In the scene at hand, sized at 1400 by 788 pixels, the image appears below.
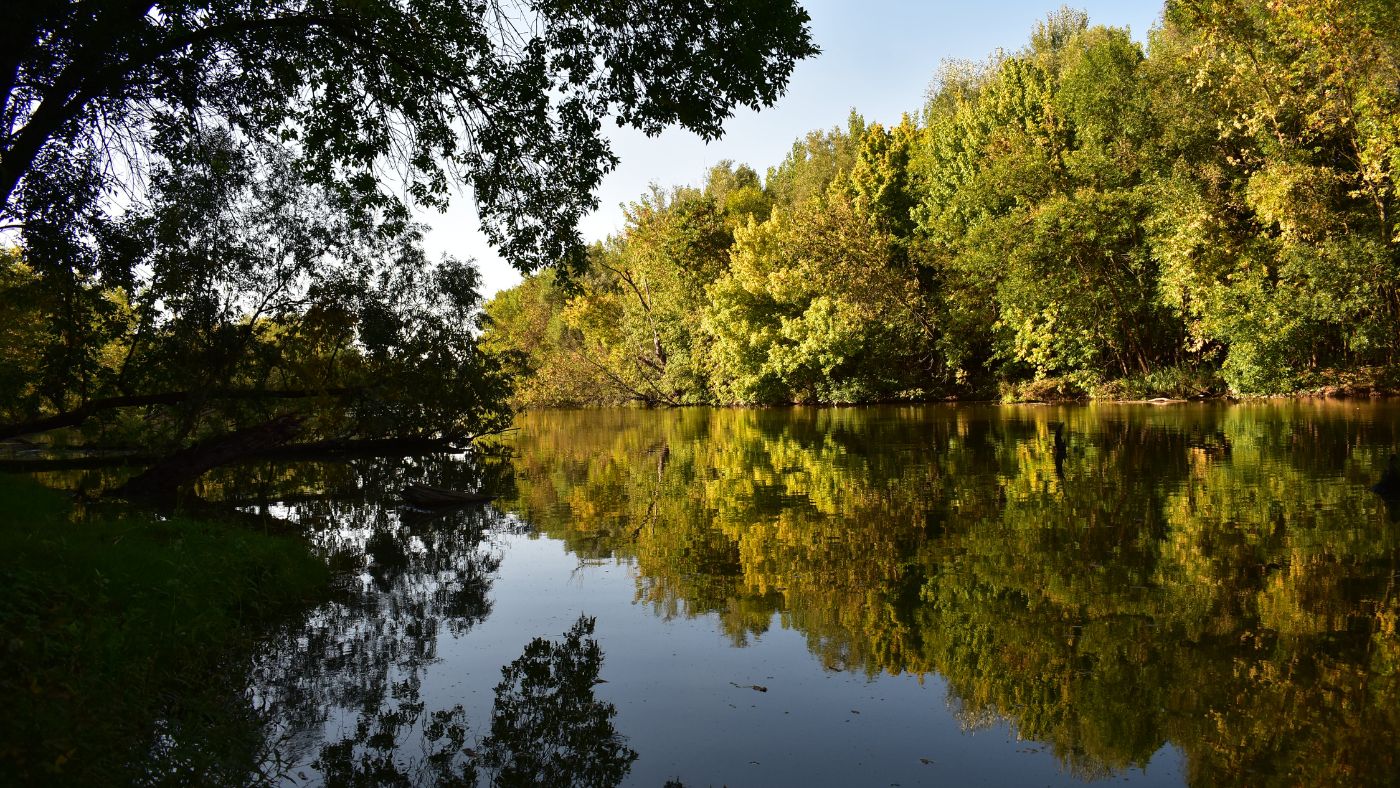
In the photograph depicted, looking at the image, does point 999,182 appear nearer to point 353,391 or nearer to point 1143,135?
point 1143,135

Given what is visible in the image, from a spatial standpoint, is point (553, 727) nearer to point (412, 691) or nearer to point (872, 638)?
point (412, 691)

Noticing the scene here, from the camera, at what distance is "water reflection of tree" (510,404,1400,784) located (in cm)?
558

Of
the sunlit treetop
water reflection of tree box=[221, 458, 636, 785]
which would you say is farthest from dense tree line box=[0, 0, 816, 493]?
water reflection of tree box=[221, 458, 636, 785]

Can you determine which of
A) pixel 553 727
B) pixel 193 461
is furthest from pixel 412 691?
pixel 193 461

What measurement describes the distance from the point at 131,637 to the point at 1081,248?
42.9 metres

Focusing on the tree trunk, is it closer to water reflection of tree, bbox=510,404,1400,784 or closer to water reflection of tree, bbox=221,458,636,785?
water reflection of tree, bbox=510,404,1400,784

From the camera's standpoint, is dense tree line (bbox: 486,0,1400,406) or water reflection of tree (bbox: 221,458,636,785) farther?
dense tree line (bbox: 486,0,1400,406)

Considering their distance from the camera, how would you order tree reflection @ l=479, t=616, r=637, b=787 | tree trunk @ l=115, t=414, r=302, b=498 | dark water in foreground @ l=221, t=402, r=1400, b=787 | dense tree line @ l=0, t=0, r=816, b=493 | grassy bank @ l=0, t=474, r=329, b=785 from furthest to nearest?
1. tree trunk @ l=115, t=414, r=302, b=498
2. dense tree line @ l=0, t=0, r=816, b=493
3. dark water in foreground @ l=221, t=402, r=1400, b=787
4. tree reflection @ l=479, t=616, r=637, b=787
5. grassy bank @ l=0, t=474, r=329, b=785

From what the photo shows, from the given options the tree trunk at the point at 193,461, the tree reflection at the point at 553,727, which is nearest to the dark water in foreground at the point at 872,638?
the tree reflection at the point at 553,727

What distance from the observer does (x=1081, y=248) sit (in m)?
41.3

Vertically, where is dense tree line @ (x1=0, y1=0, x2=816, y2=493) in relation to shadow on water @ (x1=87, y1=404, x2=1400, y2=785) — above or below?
above

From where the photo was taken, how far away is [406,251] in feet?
81.4

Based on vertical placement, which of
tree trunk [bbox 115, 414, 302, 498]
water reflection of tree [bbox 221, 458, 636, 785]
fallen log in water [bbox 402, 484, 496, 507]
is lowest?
water reflection of tree [bbox 221, 458, 636, 785]

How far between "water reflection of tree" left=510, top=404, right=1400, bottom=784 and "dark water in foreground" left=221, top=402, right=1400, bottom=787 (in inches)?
1.5
